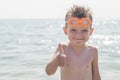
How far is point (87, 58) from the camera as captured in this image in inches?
138

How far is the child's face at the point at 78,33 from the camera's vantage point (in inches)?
129

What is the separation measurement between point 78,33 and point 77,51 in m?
0.26

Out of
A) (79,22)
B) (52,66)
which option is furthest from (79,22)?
(52,66)

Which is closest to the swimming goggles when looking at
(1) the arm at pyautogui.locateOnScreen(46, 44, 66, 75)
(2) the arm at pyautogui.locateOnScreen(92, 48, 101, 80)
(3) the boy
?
(3) the boy

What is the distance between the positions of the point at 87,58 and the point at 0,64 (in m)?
6.97

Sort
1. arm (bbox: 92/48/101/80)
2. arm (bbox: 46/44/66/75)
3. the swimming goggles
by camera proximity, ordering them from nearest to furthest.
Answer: arm (bbox: 46/44/66/75) < the swimming goggles < arm (bbox: 92/48/101/80)

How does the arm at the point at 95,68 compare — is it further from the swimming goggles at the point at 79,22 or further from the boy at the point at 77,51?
the swimming goggles at the point at 79,22

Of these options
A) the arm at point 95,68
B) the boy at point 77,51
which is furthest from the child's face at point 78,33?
the arm at point 95,68

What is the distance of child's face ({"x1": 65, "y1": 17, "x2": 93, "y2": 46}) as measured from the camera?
10.8 feet

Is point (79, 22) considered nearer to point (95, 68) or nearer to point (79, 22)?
point (79, 22)

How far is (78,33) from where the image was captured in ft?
10.8

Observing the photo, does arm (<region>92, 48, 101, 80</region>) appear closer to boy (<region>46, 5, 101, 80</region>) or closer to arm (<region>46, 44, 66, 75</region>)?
boy (<region>46, 5, 101, 80</region>)

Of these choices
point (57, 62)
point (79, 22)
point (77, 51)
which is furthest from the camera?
point (77, 51)

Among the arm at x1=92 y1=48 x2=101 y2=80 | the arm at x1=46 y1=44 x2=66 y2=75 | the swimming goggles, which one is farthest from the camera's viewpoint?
the arm at x1=92 y1=48 x2=101 y2=80
